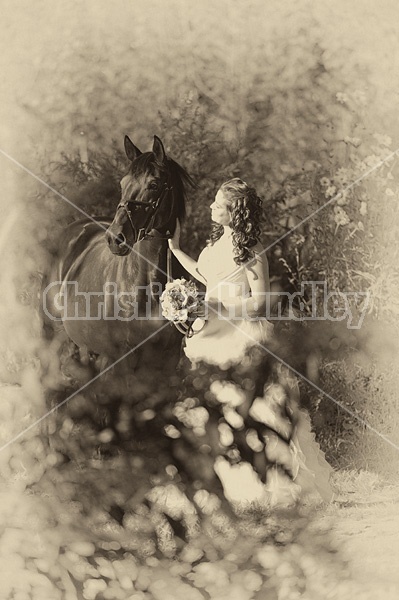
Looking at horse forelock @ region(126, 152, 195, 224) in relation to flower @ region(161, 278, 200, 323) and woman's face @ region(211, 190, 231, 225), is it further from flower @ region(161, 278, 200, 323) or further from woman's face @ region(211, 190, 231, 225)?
flower @ region(161, 278, 200, 323)

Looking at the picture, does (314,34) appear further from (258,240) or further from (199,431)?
(199,431)

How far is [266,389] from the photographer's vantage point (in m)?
3.18

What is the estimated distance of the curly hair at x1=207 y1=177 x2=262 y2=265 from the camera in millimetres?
3127

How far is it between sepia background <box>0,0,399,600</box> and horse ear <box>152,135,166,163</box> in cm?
4

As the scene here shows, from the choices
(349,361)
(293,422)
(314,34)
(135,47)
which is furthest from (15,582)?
(314,34)

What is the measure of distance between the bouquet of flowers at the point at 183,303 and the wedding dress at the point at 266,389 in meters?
0.03

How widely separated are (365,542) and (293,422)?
1.64 feet

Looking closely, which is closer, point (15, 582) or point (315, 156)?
point (315, 156)

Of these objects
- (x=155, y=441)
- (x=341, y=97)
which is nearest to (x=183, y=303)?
(x=155, y=441)

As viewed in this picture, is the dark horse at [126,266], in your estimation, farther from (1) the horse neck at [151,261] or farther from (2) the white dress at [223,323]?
(2) the white dress at [223,323]

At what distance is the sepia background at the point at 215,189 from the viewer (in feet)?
10.4

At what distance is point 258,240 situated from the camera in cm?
314

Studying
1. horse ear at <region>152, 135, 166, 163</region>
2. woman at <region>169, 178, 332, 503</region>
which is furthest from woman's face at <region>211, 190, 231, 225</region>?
horse ear at <region>152, 135, 166, 163</region>

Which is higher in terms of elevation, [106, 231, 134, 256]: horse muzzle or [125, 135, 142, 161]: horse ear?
[125, 135, 142, 161]: horse ear
